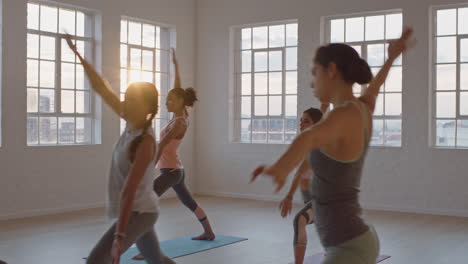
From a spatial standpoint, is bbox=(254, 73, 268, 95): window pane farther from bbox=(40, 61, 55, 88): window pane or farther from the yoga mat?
the yoga mat

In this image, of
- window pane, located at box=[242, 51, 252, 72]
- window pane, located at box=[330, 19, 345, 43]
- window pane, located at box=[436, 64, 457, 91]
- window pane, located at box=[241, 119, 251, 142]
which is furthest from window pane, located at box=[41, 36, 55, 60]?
window pane, located at box=[436, 64, 457, 91]

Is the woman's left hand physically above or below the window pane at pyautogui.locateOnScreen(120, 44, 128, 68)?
below

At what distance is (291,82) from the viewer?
336 inches

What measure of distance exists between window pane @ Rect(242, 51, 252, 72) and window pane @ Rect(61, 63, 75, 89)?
2670mm

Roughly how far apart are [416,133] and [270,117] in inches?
86.8

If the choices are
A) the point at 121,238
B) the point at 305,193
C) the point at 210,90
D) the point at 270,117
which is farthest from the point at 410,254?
the point at 210,90

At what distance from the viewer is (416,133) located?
745cm

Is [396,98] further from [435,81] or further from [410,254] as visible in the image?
[410,254]

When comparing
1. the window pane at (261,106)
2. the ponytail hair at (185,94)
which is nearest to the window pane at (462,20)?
the window pane at (261,106)

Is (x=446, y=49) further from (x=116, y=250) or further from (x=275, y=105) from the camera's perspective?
(x=116, y=250)

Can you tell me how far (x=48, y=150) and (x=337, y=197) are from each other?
5.99 metres

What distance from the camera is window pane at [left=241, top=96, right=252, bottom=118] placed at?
8.97 metres

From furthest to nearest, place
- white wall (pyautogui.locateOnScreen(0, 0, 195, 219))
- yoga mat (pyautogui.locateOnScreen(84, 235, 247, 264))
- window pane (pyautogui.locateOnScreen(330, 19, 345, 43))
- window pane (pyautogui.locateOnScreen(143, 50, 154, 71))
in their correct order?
window pane (pyautogui.locateOnScreen(143, 50, 154, 71)) → window pane (pyautogui.locateOnScreen(330, 19, 345, 43)) → white wall (pyautogui.locateOnScreen(0, 0, 195, 219)) → yoga mat (pyautogui.locateOnScreen(84, 235, 247, 264))

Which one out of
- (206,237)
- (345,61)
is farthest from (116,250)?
(206,237)
